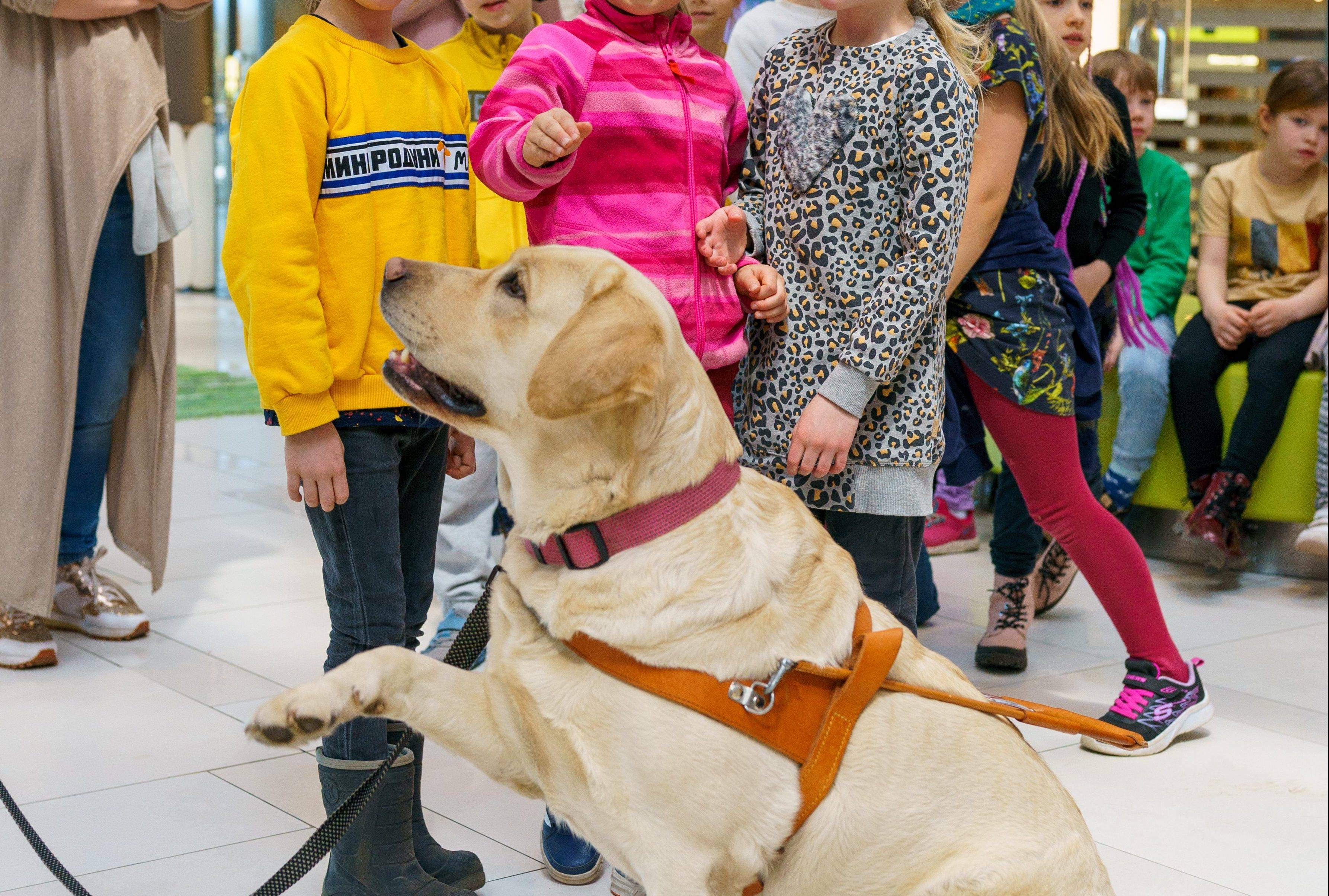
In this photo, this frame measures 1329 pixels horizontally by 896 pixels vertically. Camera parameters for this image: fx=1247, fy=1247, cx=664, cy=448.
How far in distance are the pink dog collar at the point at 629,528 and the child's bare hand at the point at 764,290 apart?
670 mm

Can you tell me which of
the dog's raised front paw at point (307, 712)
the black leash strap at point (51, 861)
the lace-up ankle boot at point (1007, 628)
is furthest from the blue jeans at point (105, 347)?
the lace-up ankle boot at point (1007, 628)

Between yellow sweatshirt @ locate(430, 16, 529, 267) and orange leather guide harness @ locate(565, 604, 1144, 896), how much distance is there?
1.68 m

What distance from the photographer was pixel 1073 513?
9.54 feet

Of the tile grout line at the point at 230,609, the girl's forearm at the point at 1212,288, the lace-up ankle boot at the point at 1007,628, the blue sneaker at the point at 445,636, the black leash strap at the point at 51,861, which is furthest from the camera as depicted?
the girl's forearm at the point at 1212,288

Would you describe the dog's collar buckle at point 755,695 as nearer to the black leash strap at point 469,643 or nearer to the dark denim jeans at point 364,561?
the black leash strap at point 469,643

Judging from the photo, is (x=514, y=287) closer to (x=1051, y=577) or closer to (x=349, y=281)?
(x=349, y=281)

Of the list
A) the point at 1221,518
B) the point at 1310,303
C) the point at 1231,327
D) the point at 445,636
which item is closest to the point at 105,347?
the point at 445,636

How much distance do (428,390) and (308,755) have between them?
4.73 ft

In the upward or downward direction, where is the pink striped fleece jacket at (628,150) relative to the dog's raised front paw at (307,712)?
upward

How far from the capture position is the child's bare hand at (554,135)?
1824 mm

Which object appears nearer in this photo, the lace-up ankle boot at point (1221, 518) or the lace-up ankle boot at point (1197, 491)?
the lace-up ankle boot at point (1221, 518)

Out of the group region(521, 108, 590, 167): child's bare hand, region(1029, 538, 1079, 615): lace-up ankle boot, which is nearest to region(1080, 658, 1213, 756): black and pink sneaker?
region(1029, 538, 1079, 615): lace-up ankle boot

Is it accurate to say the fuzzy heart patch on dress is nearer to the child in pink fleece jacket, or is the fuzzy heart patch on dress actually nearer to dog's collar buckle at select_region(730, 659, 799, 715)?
the child in pink fleece jacket

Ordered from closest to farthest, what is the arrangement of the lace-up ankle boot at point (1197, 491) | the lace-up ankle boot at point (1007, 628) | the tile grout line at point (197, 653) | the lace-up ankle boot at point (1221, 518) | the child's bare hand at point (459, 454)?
the child's bare hand at point (459, 454) < the tile grout line at point (197, 653) < the lace-up ankle boot at point (1007, 628) < the lace-up ankle boot at point (1221, 518) < the lace-up ankle boot at point (1197, 491)
